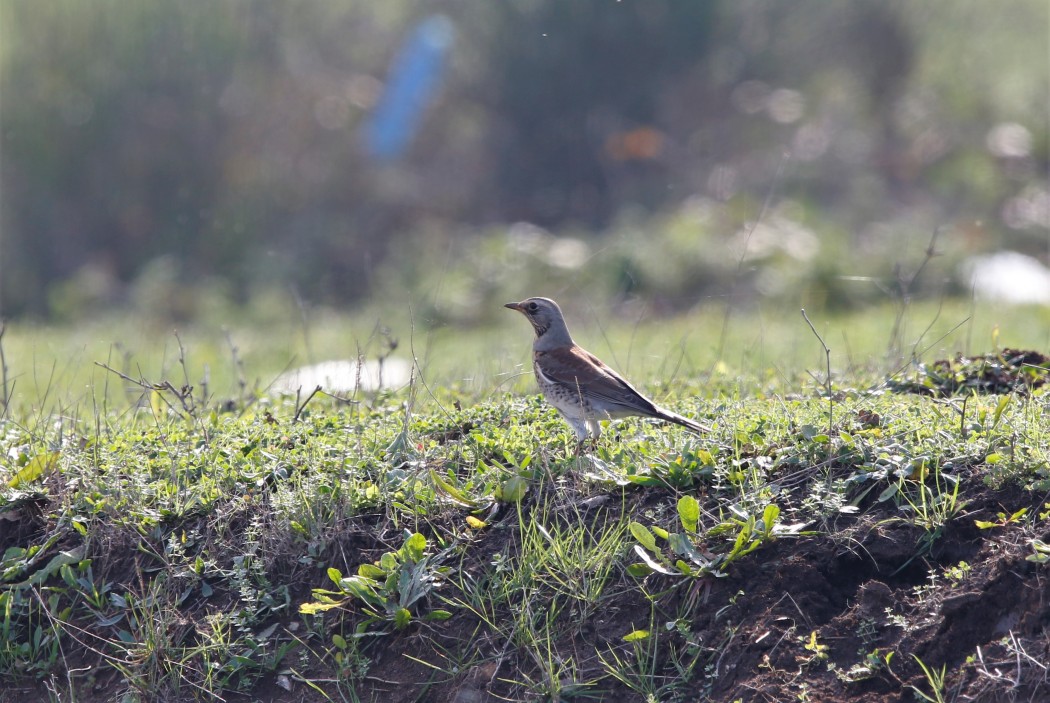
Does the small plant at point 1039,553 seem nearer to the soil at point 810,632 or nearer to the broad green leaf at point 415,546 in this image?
the soil at point 810,632

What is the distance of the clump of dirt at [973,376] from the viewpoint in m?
5.55

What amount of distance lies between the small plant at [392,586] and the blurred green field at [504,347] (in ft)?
4.09

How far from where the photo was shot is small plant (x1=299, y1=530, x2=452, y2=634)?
420 centimetres

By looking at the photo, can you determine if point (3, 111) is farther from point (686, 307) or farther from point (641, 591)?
point (641, 591)

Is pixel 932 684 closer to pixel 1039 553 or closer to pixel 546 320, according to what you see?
pixel 1039 553

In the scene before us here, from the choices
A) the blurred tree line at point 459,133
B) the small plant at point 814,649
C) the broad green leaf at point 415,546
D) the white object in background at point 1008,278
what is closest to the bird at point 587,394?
the broad green leaf at point 415,546

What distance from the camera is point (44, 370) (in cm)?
916

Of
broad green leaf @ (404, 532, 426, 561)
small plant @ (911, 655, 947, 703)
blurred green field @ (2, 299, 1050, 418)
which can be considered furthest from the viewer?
blurred green field @ (2, 299, 1050, 418)

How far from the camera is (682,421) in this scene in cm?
500

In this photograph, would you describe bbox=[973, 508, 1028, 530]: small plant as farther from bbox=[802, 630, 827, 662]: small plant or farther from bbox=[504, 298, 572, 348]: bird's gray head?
bbox=[504, 298, 572, 348]: bird's gray head

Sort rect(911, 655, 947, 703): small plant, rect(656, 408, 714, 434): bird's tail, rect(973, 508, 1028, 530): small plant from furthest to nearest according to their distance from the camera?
rect(656, 408, 714, 434): bird's tail → rect(973, 508, 1028, 530): small plant → rect(911, 655, 947, 703): small plant

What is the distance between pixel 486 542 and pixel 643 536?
2.29 ft

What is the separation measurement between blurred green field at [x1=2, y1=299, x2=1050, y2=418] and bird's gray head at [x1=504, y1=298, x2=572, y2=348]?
22cm

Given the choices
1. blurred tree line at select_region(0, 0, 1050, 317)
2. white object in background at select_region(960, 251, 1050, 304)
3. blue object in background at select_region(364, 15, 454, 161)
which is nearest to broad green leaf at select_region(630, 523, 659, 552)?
white object in background at select_region(960, 251, 1050, 304)
